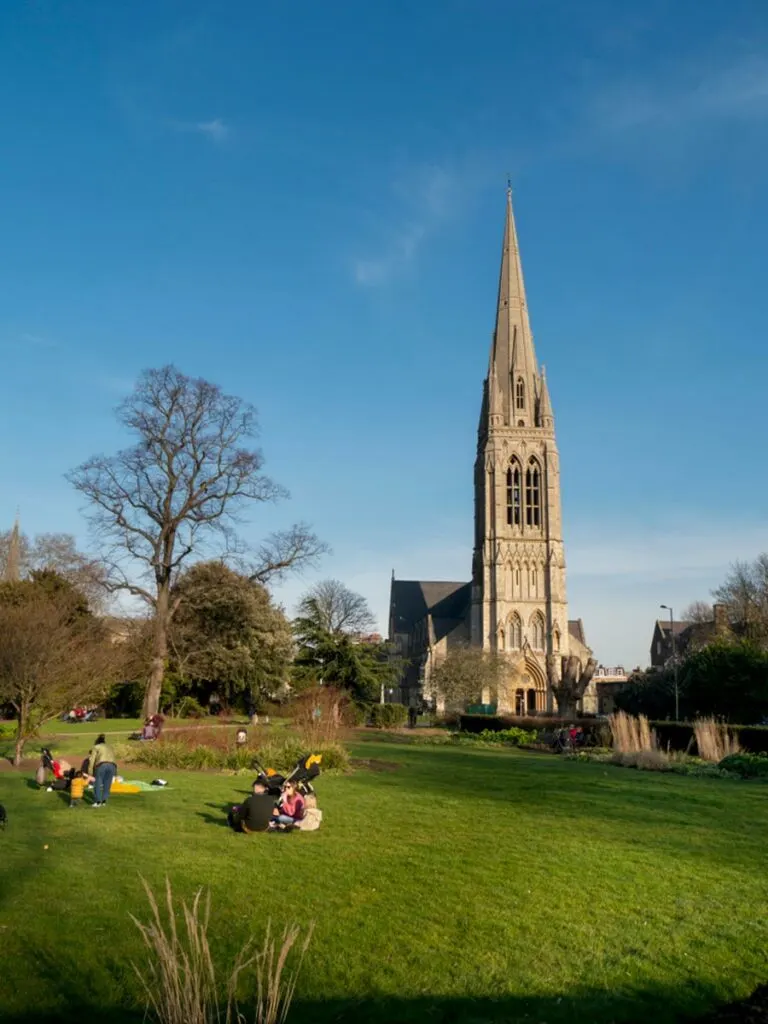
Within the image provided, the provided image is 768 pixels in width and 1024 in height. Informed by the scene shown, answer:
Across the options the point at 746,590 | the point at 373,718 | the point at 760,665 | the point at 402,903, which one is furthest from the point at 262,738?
the point at 746,590

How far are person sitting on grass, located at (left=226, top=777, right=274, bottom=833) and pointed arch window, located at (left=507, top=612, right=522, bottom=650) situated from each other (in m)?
65.3

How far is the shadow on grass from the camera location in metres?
6.01

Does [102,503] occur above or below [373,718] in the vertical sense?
above

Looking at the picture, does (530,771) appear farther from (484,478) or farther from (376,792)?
(484,478)

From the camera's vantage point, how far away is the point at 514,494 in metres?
81.1

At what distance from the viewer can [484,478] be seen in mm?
82125

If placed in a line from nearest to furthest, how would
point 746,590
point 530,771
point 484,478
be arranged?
point 530,771 → point 746,590 → point 484,478

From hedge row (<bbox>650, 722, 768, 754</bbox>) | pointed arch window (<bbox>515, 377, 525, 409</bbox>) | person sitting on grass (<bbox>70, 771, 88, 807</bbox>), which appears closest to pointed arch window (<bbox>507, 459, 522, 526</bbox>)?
pointed arch window (<bbox>515, 377, 525, 409</bbox>)

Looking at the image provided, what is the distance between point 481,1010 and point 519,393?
8057 centimetres

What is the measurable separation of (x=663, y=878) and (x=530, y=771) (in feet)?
40.1

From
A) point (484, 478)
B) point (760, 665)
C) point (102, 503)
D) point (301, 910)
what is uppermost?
point (484, 478)

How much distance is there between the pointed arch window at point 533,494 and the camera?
3169 inches

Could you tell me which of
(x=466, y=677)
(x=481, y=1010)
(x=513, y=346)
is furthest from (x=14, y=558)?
(x=481, y=1010)

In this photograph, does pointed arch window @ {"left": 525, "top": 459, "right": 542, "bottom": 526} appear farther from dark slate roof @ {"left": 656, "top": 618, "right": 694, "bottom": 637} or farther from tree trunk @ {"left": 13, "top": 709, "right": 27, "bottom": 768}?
tree trunk @ {"left": 13, "top": 709, "right": 27, "bottom": 768}
